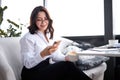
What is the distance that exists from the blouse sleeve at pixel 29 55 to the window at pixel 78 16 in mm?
1489

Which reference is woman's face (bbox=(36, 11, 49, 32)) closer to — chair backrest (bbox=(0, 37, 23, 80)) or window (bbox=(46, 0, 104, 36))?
chair backrest (bbox=(0, 37, 23, 80))

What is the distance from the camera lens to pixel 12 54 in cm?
225

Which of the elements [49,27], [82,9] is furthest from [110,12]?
[49,27]

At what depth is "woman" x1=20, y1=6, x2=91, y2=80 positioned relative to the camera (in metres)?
1.98

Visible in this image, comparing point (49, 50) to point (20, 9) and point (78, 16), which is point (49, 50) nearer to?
point (78, 16)

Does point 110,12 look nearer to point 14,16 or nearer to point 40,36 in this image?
point 40,36

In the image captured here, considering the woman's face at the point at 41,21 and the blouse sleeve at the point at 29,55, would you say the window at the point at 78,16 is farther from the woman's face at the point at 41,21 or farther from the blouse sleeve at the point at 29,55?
the blouse sleeve at the point at 29,55

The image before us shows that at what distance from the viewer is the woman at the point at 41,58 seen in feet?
6.48

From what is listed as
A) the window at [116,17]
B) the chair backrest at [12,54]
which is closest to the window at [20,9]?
the window at [116,17]

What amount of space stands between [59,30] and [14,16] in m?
0.93

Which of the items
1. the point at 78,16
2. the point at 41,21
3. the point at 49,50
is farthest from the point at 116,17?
the point at 49,50

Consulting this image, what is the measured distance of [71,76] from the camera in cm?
199

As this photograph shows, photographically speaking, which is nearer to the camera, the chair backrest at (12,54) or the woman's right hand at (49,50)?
the woman's right hand at (49,50)

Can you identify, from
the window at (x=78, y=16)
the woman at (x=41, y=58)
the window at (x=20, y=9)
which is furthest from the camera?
the window at (x=20, y=9)
